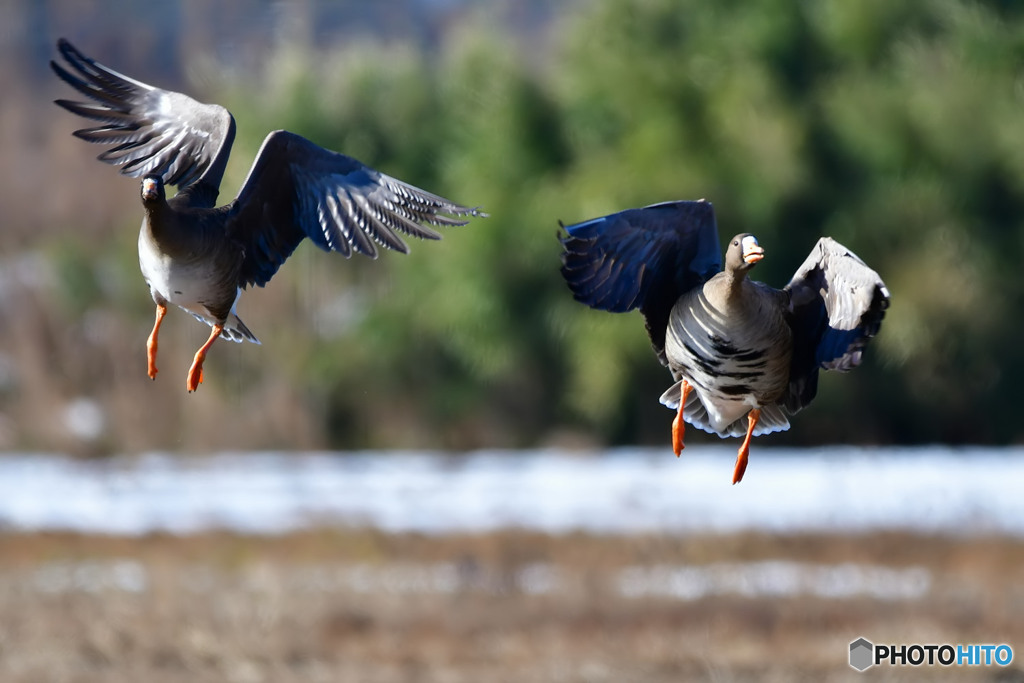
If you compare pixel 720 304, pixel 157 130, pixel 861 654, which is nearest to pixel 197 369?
pixel 157 130

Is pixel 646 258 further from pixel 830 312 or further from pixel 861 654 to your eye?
pixel 861 654

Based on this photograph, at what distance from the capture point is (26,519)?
18359 millimetres

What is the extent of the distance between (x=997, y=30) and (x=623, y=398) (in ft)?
25.4

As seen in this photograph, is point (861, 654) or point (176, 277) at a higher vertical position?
point (176, 277)

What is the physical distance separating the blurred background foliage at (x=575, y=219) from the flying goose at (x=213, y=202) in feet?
47.6

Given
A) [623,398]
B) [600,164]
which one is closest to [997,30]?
[600,164]

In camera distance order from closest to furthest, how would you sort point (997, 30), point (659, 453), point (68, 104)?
point (68, 104) < point (659, 453) < point (997, 30)

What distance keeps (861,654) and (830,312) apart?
7.69 m

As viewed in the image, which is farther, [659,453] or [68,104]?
[659,453]

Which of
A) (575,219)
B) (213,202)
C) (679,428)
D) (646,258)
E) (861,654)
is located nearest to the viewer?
(679,428)

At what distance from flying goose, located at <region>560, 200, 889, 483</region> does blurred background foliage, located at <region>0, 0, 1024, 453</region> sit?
47.9 ft

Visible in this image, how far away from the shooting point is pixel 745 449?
5340mm

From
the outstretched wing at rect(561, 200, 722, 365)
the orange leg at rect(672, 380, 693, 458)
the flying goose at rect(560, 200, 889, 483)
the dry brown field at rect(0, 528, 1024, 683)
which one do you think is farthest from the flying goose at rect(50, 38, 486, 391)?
the dry brown field at rect(0, 528, 1024, 683)

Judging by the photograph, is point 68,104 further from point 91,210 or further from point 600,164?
point 91,210
